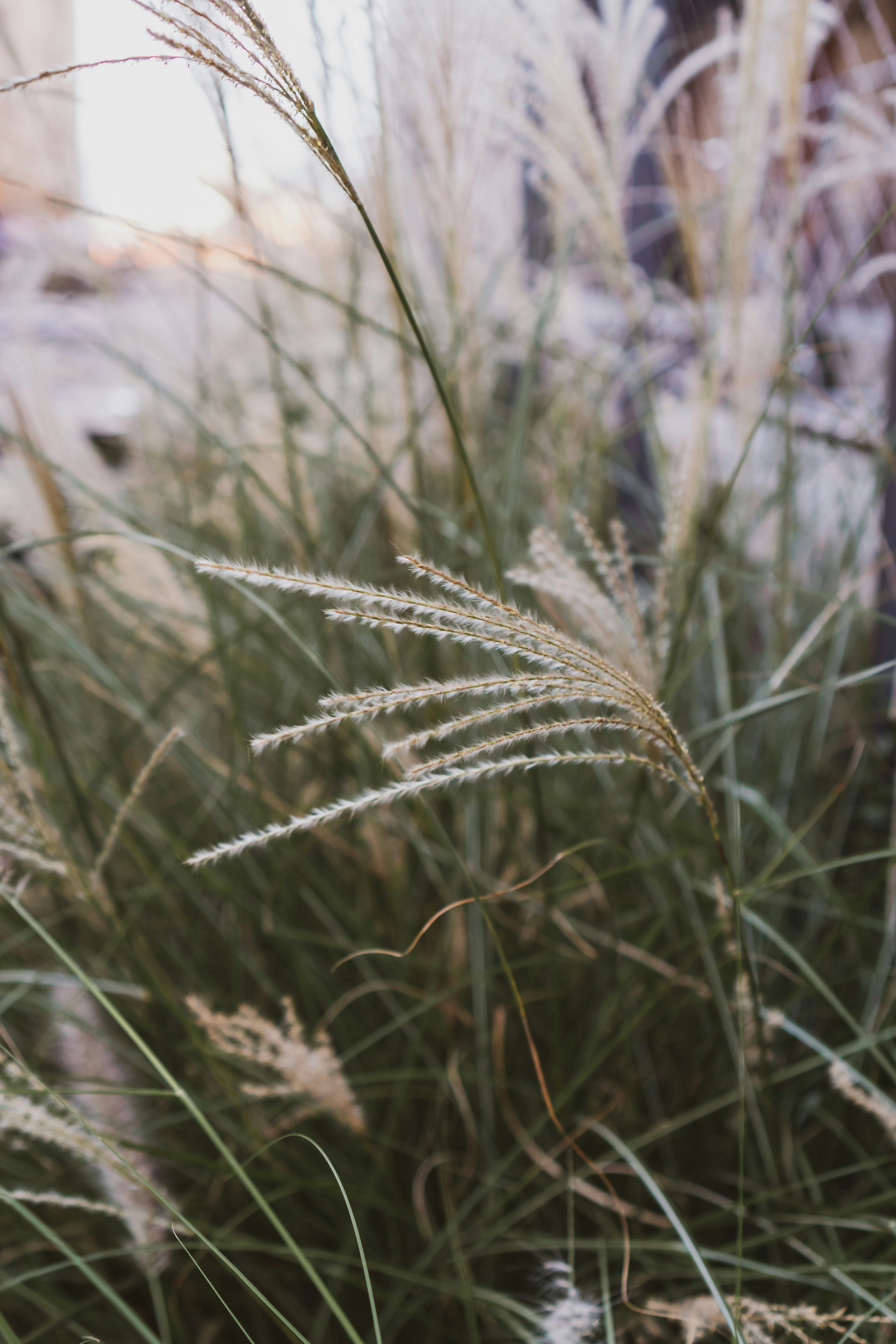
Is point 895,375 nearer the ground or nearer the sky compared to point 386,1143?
nearer the sky

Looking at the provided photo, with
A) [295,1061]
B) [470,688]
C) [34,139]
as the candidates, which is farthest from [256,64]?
[34,139]

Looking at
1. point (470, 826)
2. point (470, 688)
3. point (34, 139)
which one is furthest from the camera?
point (34, 139)

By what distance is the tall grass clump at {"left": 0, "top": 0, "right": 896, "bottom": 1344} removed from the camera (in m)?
0.54

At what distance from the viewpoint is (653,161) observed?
1.96m

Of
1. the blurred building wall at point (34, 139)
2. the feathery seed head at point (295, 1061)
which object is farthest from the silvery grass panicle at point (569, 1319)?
the blurred building wall at point (34, 139)

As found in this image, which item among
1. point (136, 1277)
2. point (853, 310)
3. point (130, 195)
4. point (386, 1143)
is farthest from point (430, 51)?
point (853, 310)

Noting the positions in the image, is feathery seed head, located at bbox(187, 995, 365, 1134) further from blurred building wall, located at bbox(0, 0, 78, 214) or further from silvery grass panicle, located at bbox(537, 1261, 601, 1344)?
blurred building wall, located at bbox(0, 0, 78, 214)

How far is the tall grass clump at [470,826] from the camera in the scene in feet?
1.76

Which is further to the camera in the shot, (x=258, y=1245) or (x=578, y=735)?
(x=578, y=735)

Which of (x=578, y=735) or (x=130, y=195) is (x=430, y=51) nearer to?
(x=130, y=195)

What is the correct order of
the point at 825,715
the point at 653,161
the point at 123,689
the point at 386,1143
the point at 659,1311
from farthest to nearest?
the point at 653,161 → the point at 825,715 → the point at 123,689 → the point at 386,1143 → the point at 659,1311

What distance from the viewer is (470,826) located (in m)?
0.77

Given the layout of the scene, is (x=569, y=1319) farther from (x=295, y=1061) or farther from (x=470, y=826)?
(x=470, y=826)

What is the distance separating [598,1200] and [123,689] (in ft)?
1.83
